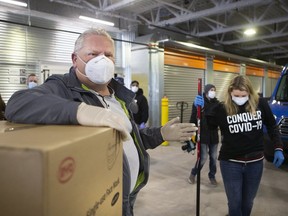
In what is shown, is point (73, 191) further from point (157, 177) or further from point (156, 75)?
point (156, 75)

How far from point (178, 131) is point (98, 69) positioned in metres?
0.60

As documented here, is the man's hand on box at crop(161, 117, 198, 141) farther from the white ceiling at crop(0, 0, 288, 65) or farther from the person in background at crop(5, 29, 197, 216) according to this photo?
the white ceiling at crop(0, 0, 288, 65)

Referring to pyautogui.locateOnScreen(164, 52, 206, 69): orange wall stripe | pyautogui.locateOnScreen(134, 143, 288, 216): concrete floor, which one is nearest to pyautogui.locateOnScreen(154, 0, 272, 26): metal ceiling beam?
pyautogui.locateOnScreen(164, 52, 206, 69): orange wall stripe

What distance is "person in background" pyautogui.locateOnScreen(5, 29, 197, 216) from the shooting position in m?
0.90

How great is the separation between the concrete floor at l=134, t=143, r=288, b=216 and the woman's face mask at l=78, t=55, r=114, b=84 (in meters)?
2.41

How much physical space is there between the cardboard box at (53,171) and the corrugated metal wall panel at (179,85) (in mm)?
8291

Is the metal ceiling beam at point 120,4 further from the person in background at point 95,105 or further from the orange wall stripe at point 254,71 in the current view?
the orange wall stripe at point 254,71

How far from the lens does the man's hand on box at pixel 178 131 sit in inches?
61.7

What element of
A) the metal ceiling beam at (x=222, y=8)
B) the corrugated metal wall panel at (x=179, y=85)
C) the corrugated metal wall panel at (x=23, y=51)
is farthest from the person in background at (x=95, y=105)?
the corrugated metal wall panel at (x=179, y=85)

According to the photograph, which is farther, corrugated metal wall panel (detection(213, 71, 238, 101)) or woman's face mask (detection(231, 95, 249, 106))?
corrugated metal wall panel (detection(213, 71, 238, 101))

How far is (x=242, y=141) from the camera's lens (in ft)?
8.09

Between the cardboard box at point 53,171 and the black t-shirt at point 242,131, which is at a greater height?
the cardboard box at point 53,171

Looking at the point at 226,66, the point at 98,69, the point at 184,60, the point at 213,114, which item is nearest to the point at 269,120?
the point at 213,114

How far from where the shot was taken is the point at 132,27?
847 centimetres
